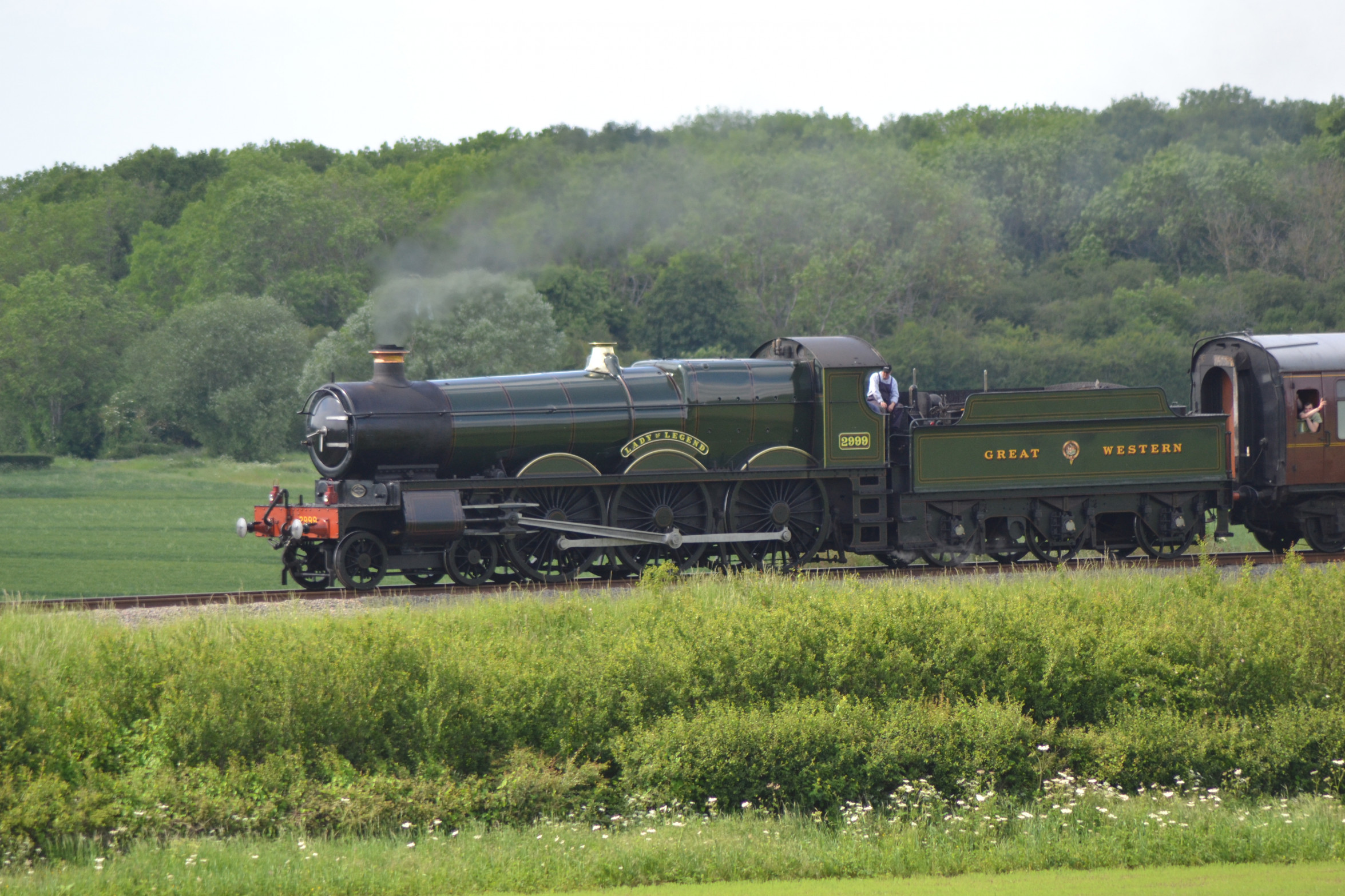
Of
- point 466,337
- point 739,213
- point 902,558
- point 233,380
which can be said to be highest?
point 739,213

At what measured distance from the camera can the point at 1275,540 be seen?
22.2 metres

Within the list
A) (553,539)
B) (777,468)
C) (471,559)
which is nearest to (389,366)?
(471,559)

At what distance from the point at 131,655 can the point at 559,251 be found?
44947 mm

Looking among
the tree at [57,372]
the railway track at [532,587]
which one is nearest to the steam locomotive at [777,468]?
the railway track at [532,587]

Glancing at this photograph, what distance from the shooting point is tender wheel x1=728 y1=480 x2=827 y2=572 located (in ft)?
61.9

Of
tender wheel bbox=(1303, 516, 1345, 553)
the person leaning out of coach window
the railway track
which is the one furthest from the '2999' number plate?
tender wheel bbox=(1303, 516, 1345, 553)

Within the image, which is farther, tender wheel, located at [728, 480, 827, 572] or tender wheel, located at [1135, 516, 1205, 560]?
tender wheel, located at [1135, 516, 1205, 560]

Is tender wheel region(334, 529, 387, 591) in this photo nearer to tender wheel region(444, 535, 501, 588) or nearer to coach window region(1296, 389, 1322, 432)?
tender wheel region(444, 535, 501, 588)

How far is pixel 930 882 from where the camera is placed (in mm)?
9555

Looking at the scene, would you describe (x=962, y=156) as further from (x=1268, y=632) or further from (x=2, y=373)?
(x=1268, y=632)

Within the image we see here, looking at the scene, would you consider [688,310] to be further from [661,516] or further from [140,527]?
[661,516]

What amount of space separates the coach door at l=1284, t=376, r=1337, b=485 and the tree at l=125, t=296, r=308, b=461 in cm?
4135

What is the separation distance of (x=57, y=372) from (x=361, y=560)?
50.9m

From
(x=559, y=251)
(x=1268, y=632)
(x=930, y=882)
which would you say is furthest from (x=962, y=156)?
(x=930, y=882)
